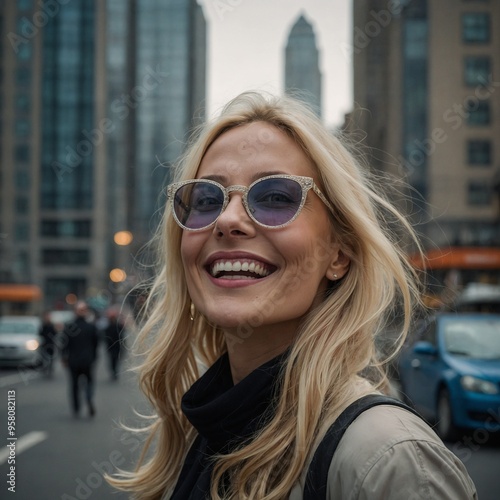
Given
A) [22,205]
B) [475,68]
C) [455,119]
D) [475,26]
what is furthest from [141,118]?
[455,119]

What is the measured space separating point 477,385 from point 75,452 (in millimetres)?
5017

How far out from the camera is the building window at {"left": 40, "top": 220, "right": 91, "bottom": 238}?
90312mm

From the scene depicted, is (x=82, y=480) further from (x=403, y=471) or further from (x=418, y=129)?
(x=418, y=129)

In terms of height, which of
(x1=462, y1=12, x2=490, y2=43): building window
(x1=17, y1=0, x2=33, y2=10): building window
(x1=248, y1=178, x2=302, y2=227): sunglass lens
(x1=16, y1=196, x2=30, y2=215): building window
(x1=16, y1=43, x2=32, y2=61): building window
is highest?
(x1=17, y1=0, x2=33, y2=10): building window

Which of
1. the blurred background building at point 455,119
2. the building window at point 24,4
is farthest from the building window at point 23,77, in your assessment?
the blurred background building at point 455,119

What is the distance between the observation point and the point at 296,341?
1.84m

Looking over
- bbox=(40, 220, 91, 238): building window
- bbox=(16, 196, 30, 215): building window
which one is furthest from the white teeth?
bbox=(40, 220, 91, 238): building window

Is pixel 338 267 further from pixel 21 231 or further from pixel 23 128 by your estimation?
pixel 21 231

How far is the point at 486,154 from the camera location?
169 ft

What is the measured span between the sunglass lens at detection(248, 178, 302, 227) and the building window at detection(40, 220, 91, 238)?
300 feet

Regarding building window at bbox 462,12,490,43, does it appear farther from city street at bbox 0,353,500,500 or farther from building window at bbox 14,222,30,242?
building window at bbox 14,222,30,242

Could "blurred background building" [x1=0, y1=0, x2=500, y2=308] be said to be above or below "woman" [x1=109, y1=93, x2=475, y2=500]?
above

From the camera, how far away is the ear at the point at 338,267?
6.46ft

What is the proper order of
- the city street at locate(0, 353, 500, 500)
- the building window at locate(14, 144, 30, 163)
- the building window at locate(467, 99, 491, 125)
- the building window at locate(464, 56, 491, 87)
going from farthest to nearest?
the building window at locate(14, 144, 30, 163), the building window at locate(464, 56, 491, 87), the building window at locate(467, 99, 491, 125), the city street at locate(0, 353, 500, 500)
